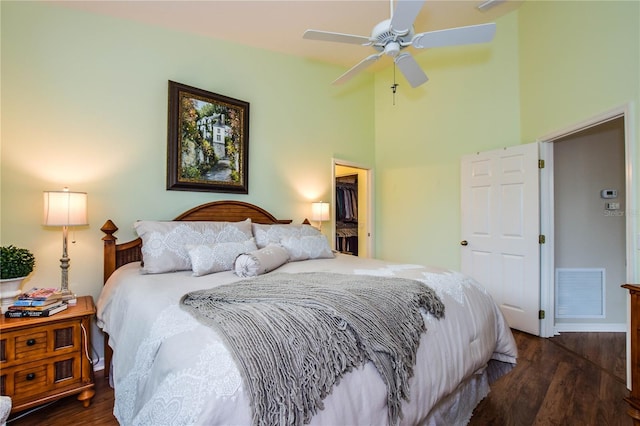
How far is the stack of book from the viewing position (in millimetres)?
1775

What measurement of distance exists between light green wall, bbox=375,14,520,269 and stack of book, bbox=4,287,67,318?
3.78 meters

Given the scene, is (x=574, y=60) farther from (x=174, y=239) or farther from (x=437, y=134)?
(x=174, y=239)

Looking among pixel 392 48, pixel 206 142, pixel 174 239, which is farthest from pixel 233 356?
pixel 206 142

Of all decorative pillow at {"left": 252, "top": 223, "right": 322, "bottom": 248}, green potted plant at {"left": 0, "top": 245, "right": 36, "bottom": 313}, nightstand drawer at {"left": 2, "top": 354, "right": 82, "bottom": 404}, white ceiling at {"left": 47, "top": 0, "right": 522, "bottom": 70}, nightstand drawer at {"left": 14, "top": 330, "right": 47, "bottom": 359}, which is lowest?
nightstand drawer at {"left": 2, "top": 354, "right": 82, "bottom": 404}

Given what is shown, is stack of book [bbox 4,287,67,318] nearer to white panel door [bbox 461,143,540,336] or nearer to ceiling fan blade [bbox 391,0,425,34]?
ceiling fan blade [bbox 391,0,425,34]

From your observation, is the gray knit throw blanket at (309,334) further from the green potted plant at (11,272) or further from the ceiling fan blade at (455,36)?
Answer: the ceiling fan blade at (455,36)

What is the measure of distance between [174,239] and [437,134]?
3.39 meters

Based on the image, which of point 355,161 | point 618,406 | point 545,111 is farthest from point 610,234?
point 355,161

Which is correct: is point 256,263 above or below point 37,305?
above

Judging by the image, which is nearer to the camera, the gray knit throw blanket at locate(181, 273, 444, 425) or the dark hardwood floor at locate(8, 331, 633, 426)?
the gray knit throw blanket at locate(181, 273, 444, 425)

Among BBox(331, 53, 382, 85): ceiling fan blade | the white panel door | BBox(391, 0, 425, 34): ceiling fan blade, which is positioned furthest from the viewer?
the white panel door

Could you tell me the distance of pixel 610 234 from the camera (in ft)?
11.0

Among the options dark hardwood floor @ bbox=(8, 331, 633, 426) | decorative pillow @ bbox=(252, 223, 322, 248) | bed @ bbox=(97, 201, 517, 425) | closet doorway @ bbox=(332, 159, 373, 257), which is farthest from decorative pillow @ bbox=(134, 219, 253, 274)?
closet doorway @ bbox=(332, 159, 373, 257)

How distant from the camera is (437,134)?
3.93 metres
